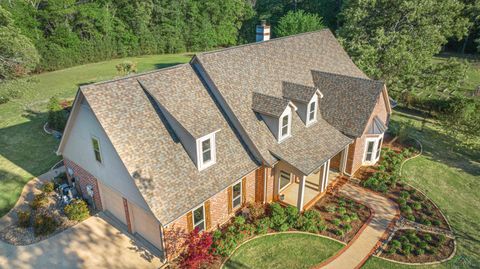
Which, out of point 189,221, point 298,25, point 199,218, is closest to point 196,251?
point 189,221

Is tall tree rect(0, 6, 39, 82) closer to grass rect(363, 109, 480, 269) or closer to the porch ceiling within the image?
the porch ceiling

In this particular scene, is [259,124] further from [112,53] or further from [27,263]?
[112,53]

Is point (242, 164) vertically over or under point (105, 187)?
over

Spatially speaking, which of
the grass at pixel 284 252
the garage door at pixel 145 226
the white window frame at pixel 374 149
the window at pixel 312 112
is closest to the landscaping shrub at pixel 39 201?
the garage door at pixel 145 226

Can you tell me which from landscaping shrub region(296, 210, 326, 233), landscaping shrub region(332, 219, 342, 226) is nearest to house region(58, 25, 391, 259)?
→ landscaping shrub region(296, 210, 326, 233)

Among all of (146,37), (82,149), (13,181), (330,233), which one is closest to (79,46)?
(146,37)

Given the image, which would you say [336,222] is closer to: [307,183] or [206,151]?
[307,183]
